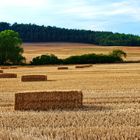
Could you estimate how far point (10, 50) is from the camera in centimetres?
7550

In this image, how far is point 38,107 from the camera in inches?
650

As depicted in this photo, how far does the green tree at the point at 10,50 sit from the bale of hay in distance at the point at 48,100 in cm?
5798

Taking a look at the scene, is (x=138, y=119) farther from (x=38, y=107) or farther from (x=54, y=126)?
(x=38, y=107)

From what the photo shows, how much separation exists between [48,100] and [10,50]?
195ft

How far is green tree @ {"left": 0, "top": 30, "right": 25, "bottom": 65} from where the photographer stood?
245 feet

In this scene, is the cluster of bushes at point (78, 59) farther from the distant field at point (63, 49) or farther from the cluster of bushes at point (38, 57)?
the distant field at point (63, 49)

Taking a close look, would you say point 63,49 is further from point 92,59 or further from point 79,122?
point 79,122

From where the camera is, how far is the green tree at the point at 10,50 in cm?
7467

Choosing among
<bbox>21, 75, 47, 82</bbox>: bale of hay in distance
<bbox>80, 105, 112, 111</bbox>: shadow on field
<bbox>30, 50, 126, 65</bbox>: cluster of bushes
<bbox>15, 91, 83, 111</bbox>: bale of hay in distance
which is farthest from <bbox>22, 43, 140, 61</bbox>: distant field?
<bbox>15, 91, 83, 111</bbox>: bale of hay in distance

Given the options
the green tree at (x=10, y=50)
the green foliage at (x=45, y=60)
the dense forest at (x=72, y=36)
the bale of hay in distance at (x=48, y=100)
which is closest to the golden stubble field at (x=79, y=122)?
the bale of hay in distance at (x=48, y=100)

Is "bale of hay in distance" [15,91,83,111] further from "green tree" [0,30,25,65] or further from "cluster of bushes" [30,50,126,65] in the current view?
"green tree" [0,30,25,65]

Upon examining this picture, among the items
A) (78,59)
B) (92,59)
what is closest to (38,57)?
(78,59)

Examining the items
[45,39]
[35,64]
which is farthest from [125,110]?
[45,39]

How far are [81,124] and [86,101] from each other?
5.93 meters
